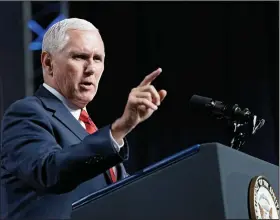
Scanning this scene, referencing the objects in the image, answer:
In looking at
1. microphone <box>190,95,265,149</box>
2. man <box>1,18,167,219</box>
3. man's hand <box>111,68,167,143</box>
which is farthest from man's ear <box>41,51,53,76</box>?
man's hand <box>111,68,167,143</box>

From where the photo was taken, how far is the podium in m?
1.37

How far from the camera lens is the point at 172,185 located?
1.43 metres

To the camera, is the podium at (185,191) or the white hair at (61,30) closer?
the podium at (185,191)

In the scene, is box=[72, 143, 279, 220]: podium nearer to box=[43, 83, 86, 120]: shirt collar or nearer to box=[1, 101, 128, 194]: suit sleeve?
box=[1, 101, 128, 194]: suit sleeve

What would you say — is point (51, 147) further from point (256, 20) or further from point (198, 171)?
point (256, 20)

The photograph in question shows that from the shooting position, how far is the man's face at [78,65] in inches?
71.5

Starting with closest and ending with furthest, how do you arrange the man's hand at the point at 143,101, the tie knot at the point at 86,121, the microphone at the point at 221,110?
the man's hand at the point at 143,101, the microphone at the point at 221,110, the tie knot at the point at 86,121

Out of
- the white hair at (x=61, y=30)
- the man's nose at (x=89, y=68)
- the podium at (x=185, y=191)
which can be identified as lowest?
the podium at (x=185, y=191)

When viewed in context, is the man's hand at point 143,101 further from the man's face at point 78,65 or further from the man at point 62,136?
the man's face at point 78,65

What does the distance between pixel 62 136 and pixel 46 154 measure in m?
0.17

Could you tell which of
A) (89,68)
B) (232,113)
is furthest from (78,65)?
(232,113)

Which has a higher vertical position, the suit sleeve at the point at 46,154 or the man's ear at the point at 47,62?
the man's ear at the point at 47,62

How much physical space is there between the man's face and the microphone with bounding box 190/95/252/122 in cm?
32

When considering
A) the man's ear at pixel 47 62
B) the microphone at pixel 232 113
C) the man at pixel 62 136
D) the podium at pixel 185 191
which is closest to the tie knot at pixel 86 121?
the man at pixel 62 136
